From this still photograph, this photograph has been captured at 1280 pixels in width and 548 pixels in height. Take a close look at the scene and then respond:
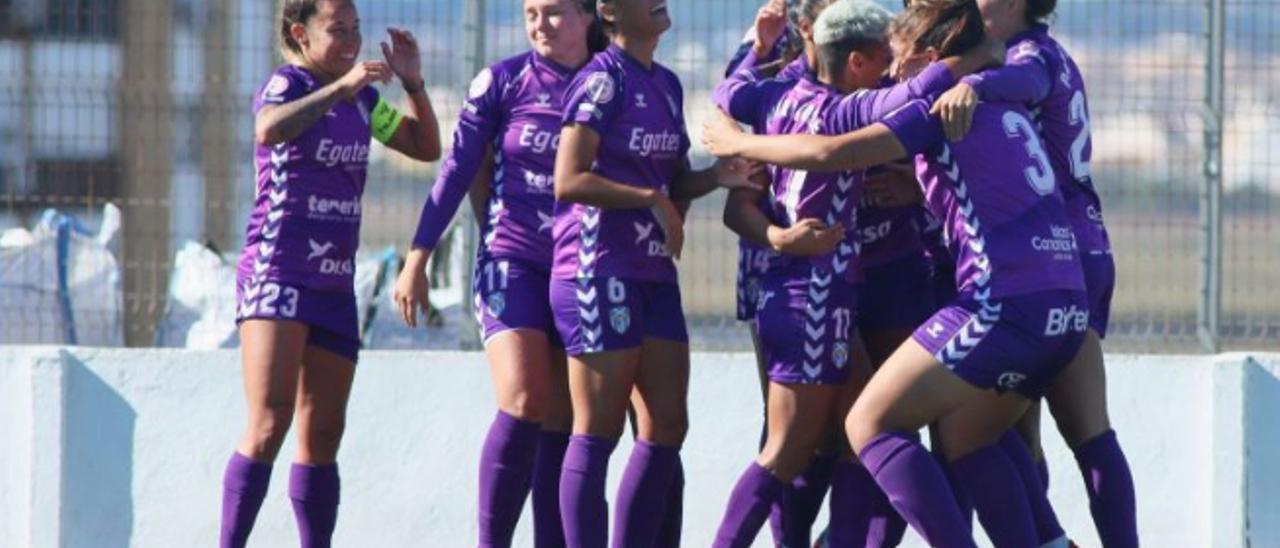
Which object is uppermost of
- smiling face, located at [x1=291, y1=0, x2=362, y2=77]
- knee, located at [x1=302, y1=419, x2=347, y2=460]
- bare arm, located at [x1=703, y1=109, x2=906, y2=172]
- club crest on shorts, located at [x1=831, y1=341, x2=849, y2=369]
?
smiling face, located at [x1=291, y1=0, x2=362, y2=77]

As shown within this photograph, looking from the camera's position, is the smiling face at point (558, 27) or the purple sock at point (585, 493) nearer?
the purple sock at point (585, 493)

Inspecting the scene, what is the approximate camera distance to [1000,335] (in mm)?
7223

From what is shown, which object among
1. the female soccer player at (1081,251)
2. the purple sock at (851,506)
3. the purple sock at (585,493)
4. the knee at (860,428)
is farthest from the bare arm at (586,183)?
the female soccer player at (1081,251)

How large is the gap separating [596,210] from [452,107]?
213 cm

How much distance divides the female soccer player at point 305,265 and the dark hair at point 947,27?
1.64 meters

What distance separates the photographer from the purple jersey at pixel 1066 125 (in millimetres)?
7781

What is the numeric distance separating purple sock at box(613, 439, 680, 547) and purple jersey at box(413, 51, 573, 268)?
709mm

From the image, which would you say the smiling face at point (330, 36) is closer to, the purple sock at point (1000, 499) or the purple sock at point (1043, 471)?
the purple sock at point (1000, 499)

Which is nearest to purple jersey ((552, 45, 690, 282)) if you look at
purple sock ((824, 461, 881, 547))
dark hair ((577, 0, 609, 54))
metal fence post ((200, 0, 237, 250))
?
dark hair ((577, 0, 609, 54))

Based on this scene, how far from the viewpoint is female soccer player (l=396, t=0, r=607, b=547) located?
26.8 ft

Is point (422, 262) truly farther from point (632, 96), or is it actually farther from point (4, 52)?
point (4, 52)

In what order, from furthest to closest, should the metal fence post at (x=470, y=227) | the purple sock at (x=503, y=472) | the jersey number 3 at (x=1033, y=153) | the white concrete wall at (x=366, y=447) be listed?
the metal fence post at (x=470, y=227) < the white concrete wall at (x=366, y=447) < the purple sock at (x=503, y=472) < the jersey number 3 at (x=1033, y=153)

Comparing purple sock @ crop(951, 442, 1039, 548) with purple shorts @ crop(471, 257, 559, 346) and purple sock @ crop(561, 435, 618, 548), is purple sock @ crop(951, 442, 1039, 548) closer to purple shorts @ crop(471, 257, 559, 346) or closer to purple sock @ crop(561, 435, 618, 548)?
purple sock @ crop(561, 435, 618, 548)

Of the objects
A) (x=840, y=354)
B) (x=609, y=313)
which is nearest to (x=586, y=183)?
(x=609, y=313)
